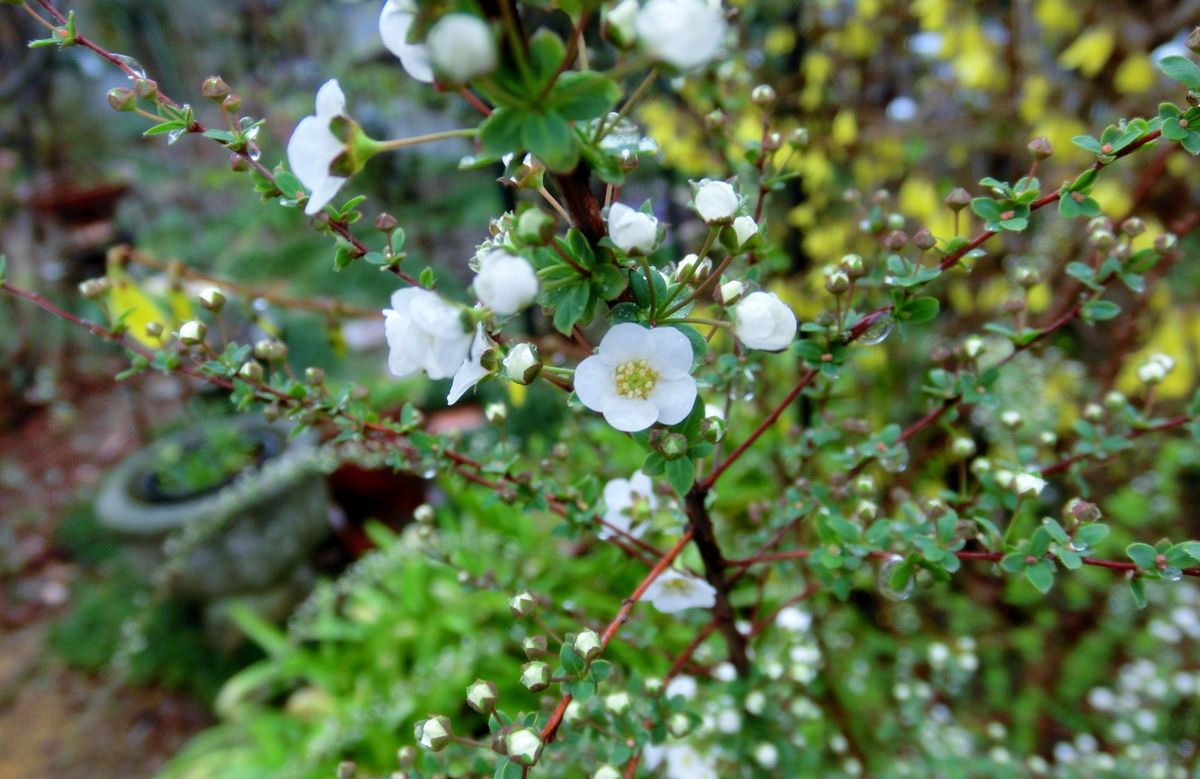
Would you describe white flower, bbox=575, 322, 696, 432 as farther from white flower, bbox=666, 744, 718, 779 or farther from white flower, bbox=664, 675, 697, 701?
white flower, bbox=666, 744, 718, 779

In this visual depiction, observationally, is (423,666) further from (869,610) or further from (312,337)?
(312,337)

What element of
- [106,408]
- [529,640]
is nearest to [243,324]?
[106,408]

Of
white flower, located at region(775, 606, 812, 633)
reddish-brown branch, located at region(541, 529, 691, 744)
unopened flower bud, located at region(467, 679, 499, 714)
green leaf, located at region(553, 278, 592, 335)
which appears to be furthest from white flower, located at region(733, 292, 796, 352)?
white flower, located at region(775, 606, 812, 633)

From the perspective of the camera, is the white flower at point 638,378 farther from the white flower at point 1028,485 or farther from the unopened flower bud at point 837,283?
the white flower at point 1028,485

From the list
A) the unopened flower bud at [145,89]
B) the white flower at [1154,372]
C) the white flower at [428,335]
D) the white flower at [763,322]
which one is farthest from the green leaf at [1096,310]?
the unopened flower bud at [145,89]

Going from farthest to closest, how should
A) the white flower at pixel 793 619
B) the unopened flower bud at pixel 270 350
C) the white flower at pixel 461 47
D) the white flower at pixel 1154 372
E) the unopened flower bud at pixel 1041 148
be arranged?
the white flower at pixel 793 619, the white flower at pixel 1154 372, the unopened flower bud at pixel 270 350, the unopened flower bud at pixel 1041 148, the white flower at pixel 461 47
